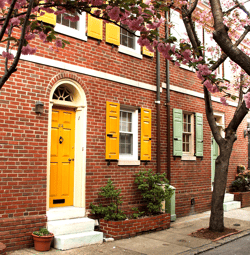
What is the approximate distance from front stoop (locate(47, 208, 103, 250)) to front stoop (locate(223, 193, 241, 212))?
6.03m

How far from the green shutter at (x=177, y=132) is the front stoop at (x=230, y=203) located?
2.87 metres

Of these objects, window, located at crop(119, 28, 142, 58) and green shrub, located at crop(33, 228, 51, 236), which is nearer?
green shrub, located at crop(33, 228, 51, 236)

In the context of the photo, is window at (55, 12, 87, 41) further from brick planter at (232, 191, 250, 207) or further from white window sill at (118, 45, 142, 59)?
brick planter at (232, 191, 250, 207)

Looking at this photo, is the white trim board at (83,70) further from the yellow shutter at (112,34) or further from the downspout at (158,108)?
the yellow shutter at (112,34)

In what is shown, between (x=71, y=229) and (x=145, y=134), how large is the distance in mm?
3545

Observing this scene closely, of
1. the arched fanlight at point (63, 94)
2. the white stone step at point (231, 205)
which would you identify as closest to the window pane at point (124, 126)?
the arched fanlight at point (63, 94)

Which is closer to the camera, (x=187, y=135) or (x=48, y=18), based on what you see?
(x=48, y=18)

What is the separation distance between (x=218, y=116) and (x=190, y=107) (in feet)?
7.49

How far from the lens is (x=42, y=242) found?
6.22 m

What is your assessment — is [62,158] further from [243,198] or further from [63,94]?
[243,198]

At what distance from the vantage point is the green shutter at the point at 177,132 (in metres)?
10.4

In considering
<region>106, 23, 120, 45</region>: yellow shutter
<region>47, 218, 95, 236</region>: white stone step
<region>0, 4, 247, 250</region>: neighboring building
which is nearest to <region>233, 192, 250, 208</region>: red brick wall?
<region>0, 4, 247, 250</region>: neighboring building

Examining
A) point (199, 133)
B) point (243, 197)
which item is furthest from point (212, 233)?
point (243, 197)

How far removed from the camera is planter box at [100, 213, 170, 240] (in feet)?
24.0
